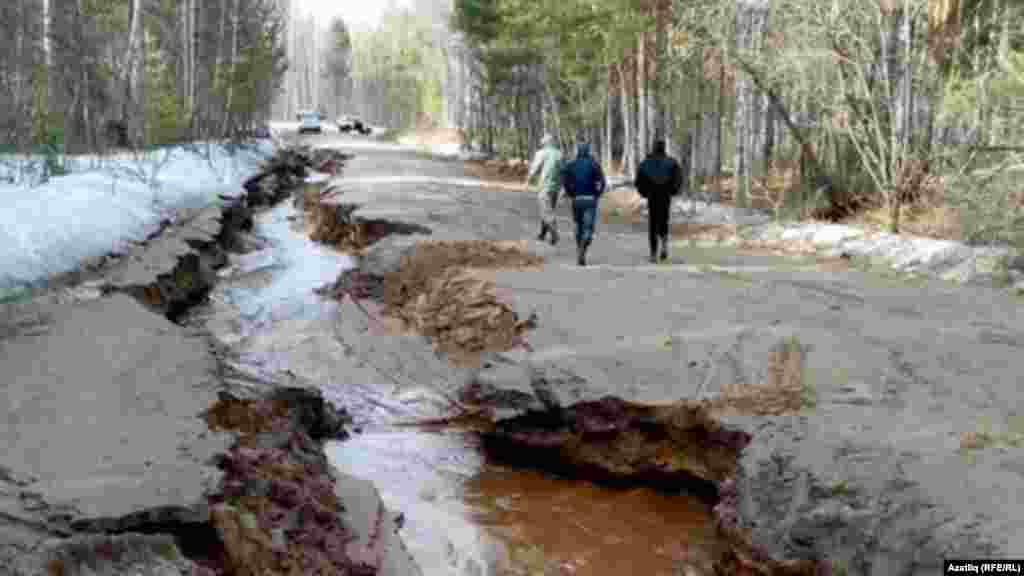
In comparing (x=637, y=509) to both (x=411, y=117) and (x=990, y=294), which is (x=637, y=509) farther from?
(x=411, y=117)

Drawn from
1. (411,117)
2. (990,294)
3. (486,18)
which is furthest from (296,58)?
(990,294)

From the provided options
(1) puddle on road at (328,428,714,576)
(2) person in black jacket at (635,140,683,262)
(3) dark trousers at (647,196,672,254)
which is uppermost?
(2) person in black jacket at (635,140,683,262)

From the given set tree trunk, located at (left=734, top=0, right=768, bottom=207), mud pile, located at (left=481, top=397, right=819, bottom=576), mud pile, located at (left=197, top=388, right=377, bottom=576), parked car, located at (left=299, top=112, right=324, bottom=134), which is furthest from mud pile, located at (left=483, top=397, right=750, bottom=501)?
parked car, located at (left=299, top=112, right=324, bottom=134)

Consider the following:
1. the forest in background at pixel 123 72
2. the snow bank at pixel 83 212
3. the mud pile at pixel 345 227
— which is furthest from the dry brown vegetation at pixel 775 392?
the forest in background at pixel 123 72

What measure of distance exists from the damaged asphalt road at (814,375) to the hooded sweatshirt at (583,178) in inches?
41.3

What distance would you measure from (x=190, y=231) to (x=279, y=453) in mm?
11095

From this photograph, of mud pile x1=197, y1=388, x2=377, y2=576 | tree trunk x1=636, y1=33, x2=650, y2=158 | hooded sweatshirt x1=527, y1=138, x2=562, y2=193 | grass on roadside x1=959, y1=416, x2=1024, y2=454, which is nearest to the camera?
mud pile x1=197, y1=388, x2=377, y2=576

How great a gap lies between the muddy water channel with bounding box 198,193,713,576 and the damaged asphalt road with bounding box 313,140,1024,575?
51 cm

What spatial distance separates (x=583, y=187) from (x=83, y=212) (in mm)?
7234

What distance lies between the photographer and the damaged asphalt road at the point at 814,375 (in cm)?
507

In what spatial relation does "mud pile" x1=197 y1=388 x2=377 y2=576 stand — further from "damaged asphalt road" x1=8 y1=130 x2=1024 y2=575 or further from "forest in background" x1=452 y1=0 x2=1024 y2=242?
"forest in background" x1=452 y1=0 x2=1024 y2=242

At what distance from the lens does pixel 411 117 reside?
103 metres

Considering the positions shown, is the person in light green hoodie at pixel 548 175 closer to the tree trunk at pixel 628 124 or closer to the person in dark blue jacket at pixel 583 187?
the person in dark blue jacket at pixel 583 187

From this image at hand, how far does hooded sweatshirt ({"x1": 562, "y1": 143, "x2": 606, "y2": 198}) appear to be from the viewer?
14.4 m
